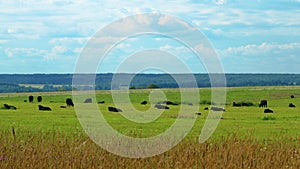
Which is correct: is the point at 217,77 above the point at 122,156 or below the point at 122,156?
above

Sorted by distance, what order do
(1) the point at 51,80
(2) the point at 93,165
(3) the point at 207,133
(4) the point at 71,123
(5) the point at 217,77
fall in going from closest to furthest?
1. (2) the point at 93,165
2. (5) the point at 217,77
3. (3) the point at 207,133
4. (4) the point at 71,123
5. (1) the point at 51,80

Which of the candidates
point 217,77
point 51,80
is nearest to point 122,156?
point 217,77

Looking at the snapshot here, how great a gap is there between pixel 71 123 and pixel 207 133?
6991mm

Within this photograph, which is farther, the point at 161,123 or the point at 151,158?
the point at 161,123

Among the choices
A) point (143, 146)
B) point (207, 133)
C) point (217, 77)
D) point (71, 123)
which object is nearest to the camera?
point (143, 146)

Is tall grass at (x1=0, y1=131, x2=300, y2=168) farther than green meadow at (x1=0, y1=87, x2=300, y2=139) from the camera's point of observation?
No

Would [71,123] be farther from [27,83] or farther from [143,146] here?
[27,83]

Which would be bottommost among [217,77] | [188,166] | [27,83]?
[188,166]

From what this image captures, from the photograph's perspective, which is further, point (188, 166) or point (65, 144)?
point (65, 144)

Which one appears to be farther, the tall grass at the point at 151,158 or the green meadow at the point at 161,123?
the green meadow at the point at 161,123

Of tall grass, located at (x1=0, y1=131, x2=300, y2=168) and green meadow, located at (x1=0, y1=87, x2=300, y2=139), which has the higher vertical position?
green meadow, located at (x1=0, y1=87, x2=300, y2=139)

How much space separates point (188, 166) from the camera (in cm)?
1141

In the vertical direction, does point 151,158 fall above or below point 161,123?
below

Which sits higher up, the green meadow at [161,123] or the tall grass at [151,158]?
the green meadow at [161,123]
